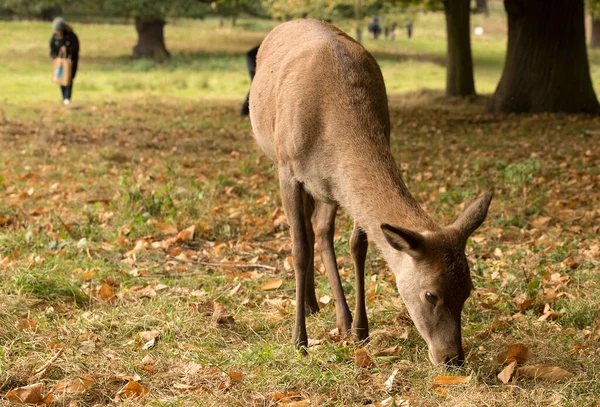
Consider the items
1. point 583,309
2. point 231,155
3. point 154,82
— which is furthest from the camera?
point 154,82

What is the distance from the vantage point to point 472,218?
14.1ft

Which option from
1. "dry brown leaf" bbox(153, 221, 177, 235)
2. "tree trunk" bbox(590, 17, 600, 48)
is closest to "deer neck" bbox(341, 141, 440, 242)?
"dry brown leaf" bbox(153, 221, 177, 235)

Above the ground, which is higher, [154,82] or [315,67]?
[315,67]

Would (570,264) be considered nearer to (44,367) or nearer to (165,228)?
(165,228)

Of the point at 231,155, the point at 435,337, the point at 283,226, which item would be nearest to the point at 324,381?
the point at 435,337

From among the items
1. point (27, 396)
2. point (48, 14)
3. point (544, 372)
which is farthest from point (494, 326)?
point (48, 14)

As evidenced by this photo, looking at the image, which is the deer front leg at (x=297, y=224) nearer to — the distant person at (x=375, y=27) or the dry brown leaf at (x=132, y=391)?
the dry brown leaf at (x=132, y=391)

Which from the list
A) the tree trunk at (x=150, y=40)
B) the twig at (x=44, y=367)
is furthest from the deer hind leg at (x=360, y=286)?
the tree trunk at (x=150, y=40)

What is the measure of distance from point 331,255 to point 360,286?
37cm

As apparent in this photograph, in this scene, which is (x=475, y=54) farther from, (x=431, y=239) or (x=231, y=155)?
(x=431, y=239)

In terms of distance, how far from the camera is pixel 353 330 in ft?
16.7

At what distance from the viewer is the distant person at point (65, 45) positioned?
1914cm

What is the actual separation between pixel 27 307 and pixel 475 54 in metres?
35.0

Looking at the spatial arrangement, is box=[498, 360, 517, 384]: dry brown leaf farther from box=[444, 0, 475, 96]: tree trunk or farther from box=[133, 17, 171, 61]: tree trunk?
box=[133, 17, 171, 61]: tree trunk
